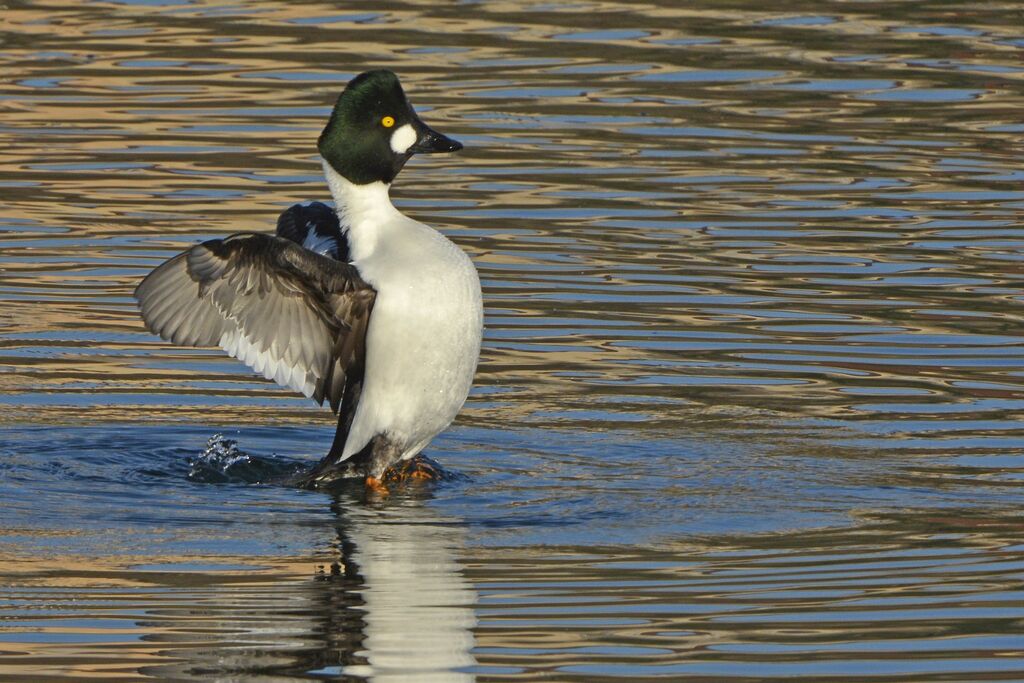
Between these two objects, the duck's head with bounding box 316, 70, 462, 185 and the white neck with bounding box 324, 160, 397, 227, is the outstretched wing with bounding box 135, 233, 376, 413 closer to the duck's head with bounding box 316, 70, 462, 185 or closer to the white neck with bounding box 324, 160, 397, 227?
the white neck with bounding box 324, 160, 397, 227

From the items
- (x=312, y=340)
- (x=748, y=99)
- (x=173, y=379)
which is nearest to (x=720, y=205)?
(x=748, y=99)

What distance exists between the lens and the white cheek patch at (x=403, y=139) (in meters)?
9.30

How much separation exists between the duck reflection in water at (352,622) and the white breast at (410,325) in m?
0.98

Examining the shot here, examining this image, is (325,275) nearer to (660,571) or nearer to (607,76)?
(660,571)

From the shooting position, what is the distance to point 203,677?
647 centimetres

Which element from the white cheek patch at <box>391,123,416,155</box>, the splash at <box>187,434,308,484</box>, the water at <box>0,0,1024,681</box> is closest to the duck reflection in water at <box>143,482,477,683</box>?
the water at <box>0,0,1024,681</box>

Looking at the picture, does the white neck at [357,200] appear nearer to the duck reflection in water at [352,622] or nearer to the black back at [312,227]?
the black back at [312,227]

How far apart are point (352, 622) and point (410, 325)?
6.71ft

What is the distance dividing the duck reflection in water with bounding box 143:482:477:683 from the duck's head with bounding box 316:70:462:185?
1774 millimetres

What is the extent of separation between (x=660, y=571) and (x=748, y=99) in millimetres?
10211

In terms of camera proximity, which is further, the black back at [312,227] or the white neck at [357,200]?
the black back at [312,227]

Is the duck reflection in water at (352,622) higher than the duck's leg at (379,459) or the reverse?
higher

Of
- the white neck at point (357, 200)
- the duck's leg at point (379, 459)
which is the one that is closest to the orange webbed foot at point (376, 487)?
the duck's leg at point (379, 459)

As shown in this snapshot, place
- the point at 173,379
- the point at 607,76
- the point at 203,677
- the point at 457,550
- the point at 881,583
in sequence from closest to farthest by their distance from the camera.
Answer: the point at 203,677 < the point at 881,583 < the point at 457,550 < the point at 173,379 < the point at 607,76
